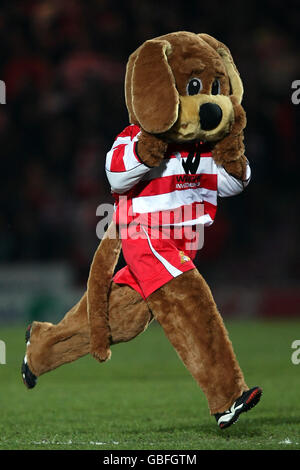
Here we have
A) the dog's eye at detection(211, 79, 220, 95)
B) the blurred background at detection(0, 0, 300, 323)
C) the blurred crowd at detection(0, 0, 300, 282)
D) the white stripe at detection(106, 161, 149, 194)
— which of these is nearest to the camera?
the white stripe at detection(106, 161, 149, 194)

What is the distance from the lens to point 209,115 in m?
3.28

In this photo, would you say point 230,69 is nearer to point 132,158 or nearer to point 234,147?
point 234,147

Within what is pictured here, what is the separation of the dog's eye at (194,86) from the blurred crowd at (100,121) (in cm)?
622

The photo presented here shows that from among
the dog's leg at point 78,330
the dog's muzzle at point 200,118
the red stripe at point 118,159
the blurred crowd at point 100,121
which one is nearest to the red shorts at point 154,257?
the dog's leg at point 78,330

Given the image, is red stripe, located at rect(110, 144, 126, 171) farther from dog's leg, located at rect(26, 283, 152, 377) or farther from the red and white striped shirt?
dog's leg, located at rect(26, 283, 152, 377)

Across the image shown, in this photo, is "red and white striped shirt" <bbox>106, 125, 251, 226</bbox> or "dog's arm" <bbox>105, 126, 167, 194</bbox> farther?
"red and white striped shirt" <bbox>106, 125, 251, 226</bbox>

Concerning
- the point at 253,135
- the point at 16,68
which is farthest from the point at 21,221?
the point at 253,135

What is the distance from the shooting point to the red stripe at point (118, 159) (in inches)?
133

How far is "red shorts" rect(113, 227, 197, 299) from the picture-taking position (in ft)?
11.2

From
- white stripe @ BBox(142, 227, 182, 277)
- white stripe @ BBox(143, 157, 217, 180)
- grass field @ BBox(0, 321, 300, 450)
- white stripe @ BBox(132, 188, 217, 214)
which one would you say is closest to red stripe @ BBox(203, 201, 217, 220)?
white stripe @ BBox(132, 188, 217, 214)

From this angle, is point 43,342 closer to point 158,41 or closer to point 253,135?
point 158,41

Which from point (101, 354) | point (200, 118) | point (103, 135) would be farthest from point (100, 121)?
point (200, 118)

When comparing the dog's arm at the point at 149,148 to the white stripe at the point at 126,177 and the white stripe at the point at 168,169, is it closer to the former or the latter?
the white stripe at the point at 126,177

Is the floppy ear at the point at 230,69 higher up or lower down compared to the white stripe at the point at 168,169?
higher up
